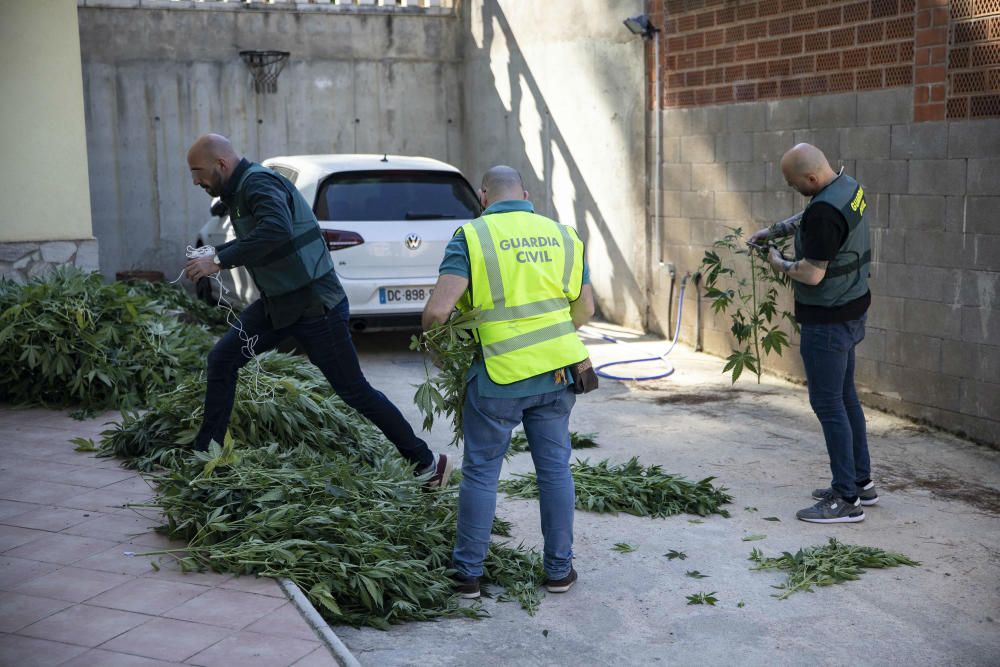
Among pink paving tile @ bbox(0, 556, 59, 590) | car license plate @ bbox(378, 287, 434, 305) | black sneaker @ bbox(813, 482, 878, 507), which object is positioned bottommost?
black sneaker @ bbox(813, 482, 878, 507)

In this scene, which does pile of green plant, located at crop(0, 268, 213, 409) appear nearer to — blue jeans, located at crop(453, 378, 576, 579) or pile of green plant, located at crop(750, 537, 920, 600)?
blue jeans, located at crop(453, 378, 576, 579)

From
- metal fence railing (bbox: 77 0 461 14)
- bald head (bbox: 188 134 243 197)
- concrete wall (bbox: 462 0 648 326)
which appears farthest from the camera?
metal fence railing (bbox: 77 0 461 14)

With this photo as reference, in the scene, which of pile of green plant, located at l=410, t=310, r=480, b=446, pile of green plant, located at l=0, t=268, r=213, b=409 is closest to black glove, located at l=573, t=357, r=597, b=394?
pile of green plant, located at l=410, t=310, r=480, b=446

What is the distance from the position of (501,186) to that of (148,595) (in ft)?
7.08

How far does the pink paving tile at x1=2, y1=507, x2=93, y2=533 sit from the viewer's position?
5.27 meters

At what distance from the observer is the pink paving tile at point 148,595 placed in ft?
14.0

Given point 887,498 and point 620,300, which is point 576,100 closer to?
point 620,300

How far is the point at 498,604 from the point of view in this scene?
4703 millimetres

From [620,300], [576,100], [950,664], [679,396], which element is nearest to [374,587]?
[950,664]

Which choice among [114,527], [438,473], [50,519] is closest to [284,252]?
[438,473]

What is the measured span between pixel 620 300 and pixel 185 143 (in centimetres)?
606

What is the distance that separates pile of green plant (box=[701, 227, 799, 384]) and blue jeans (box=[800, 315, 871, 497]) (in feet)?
1.16

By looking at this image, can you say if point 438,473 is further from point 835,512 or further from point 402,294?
point 402,294

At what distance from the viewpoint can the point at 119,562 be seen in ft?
15.6
